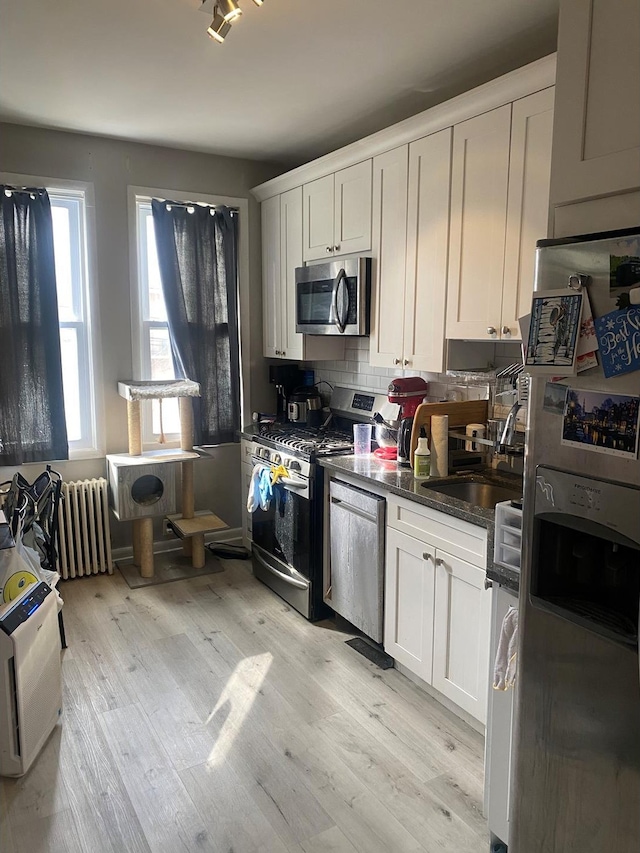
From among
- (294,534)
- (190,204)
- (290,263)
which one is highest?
(190,204)

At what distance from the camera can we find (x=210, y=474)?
468 cm

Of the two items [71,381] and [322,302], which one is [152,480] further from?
[322,302]

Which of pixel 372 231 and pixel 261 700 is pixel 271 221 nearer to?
pixel 372 231

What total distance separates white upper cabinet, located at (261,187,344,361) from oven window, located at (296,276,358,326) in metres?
0.14

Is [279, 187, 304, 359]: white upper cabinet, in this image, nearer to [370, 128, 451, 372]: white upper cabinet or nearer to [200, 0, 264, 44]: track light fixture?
[370, 128, 451, 372]: white upper cabinet

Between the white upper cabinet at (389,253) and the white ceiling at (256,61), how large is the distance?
36 centimetres

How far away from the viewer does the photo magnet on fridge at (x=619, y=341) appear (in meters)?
1.23

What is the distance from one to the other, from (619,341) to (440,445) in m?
1.70

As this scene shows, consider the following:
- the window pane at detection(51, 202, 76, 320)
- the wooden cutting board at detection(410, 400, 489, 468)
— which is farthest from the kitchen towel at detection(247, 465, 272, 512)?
the window pane at detection(51, 202, 76, 320)

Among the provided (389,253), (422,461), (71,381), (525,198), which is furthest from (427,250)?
(71,381)

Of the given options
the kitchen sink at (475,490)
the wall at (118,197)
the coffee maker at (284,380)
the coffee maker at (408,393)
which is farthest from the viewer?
the coffee maker at (284,380)

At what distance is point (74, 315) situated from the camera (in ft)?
13.6

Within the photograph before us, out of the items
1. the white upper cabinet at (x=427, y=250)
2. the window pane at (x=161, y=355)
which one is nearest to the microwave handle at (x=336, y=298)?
the white upper cabinet at (x=427, y=250)

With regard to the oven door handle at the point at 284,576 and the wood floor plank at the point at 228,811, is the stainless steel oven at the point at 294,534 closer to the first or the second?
the oven door handle at the point at 284,576
